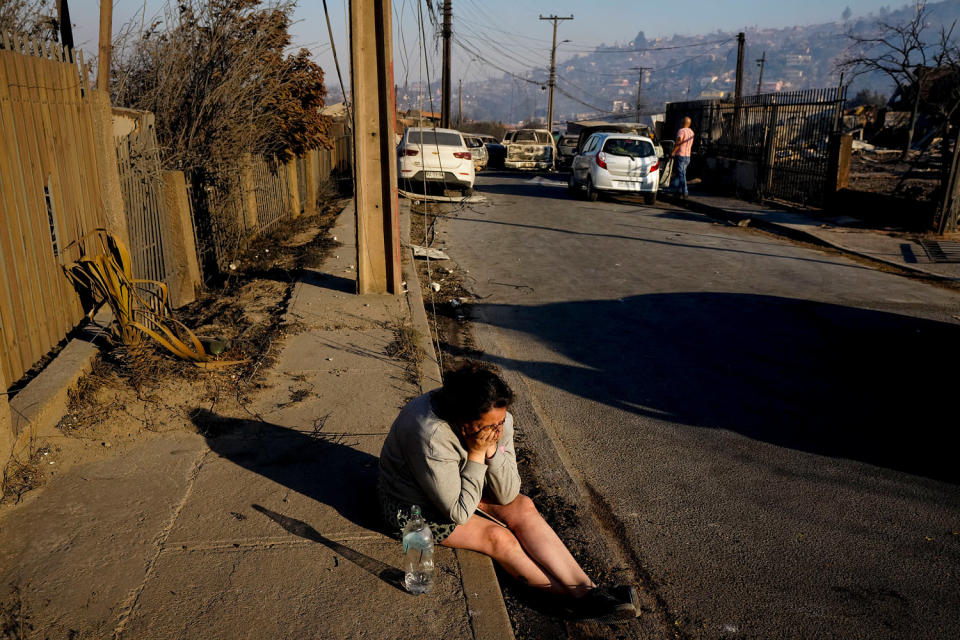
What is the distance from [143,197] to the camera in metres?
6.93

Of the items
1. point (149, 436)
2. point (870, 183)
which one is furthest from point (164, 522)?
point (870, 183)

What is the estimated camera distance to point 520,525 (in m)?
3.48

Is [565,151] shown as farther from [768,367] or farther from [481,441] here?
[481,441]

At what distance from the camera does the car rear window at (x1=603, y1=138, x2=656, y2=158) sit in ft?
59.0

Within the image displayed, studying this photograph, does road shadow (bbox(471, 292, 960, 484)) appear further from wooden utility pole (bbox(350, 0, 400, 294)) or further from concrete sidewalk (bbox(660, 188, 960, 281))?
concrete sidewalk (bbox(660, 188, 960, 281))

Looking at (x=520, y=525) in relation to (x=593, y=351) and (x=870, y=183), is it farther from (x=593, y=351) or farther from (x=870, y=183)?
(x=870, y=183)

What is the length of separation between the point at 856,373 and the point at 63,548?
5.90 metres

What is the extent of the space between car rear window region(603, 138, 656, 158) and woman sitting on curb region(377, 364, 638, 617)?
50.8ft

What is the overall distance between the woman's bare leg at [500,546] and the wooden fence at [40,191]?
295 cm

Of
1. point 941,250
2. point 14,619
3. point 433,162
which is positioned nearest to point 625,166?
point 433,162

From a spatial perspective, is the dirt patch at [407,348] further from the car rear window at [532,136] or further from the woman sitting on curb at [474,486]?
the car rear window at [532,136]

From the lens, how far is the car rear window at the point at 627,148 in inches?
707

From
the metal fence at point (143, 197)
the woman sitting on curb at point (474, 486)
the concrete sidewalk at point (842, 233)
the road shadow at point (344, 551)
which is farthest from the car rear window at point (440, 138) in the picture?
the woman sitting on curb at point (474, 486)

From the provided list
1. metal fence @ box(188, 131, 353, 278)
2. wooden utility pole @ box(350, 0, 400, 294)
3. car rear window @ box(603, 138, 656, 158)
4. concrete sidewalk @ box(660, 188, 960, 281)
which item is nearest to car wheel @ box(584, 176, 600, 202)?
car rear window @ box(603, 138, 656, 158)
